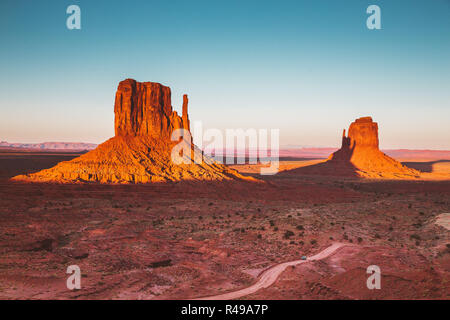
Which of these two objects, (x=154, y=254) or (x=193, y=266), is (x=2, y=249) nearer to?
(x=154, y=254)

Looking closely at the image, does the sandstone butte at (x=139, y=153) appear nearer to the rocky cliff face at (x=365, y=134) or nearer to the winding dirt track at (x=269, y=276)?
the winding dirt track at (x=269, y=276)

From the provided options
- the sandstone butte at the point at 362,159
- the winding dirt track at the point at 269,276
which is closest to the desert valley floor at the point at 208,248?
the winding dirt track at the point at 269,276

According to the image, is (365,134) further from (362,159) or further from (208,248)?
(208,248)

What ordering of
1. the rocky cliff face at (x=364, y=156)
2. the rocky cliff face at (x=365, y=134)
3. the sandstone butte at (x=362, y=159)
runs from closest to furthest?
1. the sandstone butte at (x=362, y=159)
2. the rocky cliff face at (x=364, y=156)
3. the rocky cliff face at (x=365, y=134)

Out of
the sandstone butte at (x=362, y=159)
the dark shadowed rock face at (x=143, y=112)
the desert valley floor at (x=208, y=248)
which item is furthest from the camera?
the sandstone butte at (x=362, y=159)

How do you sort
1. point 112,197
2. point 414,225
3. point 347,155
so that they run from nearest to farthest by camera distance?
point 414,225, point 112,197, point 347,155

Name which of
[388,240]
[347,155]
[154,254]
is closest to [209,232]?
[154,254]

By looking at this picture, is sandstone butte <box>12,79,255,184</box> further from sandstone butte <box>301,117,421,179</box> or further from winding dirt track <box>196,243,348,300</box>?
sandstone butte <box>301,117,421,179</box>
